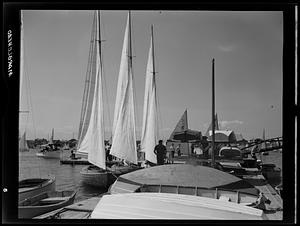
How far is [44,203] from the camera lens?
2168 millimetres

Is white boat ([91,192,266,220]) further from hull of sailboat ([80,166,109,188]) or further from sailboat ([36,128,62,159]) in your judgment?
sailboat ([36,128,62,159])

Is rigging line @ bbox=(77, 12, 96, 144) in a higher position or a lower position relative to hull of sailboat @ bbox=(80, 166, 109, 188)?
higher

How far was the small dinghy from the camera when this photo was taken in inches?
79.9

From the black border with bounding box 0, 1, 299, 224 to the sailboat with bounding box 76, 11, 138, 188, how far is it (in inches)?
13.0

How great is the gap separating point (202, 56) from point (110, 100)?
29.4 inches

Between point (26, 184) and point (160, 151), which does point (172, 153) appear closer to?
point (160, 151)

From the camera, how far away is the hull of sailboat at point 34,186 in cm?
204

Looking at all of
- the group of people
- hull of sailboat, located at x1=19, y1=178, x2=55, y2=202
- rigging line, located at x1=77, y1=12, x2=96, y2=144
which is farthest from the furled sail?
hull of sailboat, located at x1=19, y1=178, x2=55, y2=202

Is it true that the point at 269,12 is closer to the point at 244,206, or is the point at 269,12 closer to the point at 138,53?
the point at 138,53

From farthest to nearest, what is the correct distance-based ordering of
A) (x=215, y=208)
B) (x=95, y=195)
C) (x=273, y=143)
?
(x=95, y=195)
(x=273, y=143)
(x=215, y=208)

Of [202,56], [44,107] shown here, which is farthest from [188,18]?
[44,107]

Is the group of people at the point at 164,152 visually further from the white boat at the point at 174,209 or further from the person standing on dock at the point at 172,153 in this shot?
the white boat at the point at 174,209

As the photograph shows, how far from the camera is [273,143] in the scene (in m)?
2.10
